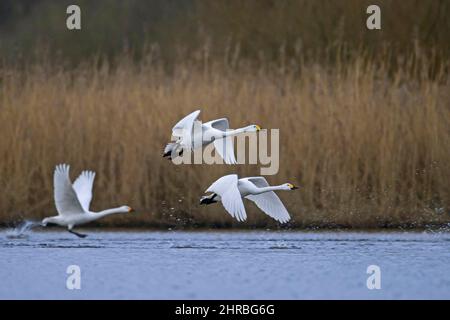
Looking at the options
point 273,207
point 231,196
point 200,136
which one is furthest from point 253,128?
point 231,196

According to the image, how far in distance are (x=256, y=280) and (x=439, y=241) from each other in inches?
88.1

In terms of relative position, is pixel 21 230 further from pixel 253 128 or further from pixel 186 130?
pixel 253 128

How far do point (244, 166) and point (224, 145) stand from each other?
0.97m

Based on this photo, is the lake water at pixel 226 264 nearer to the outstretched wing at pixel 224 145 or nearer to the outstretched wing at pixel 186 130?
the outstretched wing at pixel 224 145

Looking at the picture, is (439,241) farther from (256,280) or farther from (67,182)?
A: (67,182)

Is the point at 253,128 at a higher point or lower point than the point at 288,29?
lower

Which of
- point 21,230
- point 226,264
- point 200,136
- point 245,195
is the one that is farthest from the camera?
point 21,230

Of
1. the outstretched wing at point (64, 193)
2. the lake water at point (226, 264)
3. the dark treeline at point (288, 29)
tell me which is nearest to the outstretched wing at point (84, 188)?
the outstretched wing at point (64, 193)

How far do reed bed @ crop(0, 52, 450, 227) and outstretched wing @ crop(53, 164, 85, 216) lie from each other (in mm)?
1615

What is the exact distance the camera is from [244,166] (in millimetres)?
12180

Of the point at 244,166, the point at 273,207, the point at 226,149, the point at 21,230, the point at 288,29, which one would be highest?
the point at 288,29

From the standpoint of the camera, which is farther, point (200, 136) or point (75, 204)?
point (200, 136)

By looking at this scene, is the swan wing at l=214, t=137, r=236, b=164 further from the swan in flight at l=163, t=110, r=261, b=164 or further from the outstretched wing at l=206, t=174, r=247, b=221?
the outstretched wing at l=206, t=174, r=247, b=221

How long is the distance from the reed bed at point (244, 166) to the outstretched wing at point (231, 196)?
1.32 m
